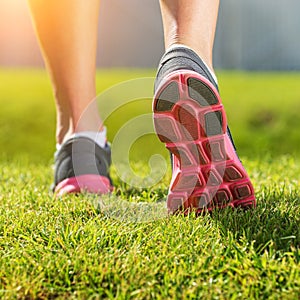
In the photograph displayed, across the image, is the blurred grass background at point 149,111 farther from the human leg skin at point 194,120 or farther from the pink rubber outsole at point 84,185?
the human leg skin at point 194,120

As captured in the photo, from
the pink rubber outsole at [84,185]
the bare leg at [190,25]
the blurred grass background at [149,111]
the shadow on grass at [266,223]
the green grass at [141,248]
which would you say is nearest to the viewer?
the green grass at [141,248]

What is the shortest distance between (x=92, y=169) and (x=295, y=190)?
606 mm

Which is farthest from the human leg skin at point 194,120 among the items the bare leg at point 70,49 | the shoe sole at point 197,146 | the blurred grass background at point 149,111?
the blurred grass background at point 149,111

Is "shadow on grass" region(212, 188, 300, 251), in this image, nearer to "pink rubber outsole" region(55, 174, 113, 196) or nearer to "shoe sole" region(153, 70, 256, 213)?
"shoe sole" region(153, 70, 256, 213)

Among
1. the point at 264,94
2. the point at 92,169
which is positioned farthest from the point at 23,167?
the point at 264,94

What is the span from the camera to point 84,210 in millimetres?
1535

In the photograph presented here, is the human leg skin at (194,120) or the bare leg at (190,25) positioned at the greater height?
the bare leg at (190,25)

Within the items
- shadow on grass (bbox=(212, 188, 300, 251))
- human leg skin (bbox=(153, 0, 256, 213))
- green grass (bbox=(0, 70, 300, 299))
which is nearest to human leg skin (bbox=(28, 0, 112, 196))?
green grass (bbox=(0, 70, 300, 299))

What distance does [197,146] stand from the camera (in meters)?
1.34

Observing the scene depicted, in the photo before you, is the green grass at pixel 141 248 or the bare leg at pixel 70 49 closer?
the green grass at pixel 141 248

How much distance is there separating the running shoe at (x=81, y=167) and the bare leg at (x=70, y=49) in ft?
0.18

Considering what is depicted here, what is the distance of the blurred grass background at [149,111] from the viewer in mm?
4289

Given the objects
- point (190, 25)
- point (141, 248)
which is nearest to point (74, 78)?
point (190, 25)

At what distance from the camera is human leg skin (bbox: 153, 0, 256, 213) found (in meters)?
1.30
